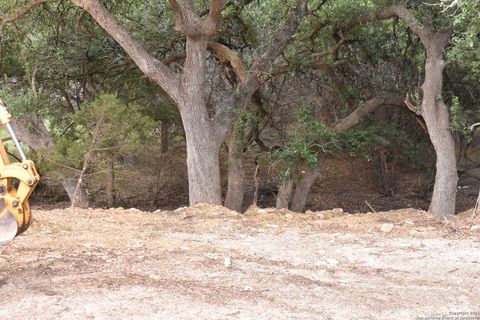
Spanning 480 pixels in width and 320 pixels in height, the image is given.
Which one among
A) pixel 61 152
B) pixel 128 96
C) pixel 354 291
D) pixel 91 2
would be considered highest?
pixel 91 2

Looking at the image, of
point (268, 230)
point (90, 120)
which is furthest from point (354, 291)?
point (90, 120)

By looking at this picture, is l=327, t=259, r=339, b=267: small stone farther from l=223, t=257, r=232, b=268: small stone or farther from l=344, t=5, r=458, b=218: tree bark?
l=344, t=5, r=458, b=218: tree bark

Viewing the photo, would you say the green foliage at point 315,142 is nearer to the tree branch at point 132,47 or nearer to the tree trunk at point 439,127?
the tree trunk at point 439,127

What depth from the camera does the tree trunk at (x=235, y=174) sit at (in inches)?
552

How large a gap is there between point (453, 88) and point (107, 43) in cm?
817

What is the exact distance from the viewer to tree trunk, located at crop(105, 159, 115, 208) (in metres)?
13.2

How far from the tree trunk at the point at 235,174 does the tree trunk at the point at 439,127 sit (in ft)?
14.0

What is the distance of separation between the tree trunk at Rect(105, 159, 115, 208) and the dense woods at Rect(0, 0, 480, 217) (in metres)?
0.04

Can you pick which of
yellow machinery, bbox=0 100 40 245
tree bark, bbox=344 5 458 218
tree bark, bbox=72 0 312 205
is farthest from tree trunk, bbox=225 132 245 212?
yellow machinery, bbox=0 100 40 245

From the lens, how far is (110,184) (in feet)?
46.7

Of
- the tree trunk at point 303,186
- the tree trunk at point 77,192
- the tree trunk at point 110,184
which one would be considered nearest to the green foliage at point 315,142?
the tree trunk at point 303,186

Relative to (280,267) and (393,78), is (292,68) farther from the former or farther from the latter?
(280,267)

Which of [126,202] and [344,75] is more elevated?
[344,75]

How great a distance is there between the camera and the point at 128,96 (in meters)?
15.2
